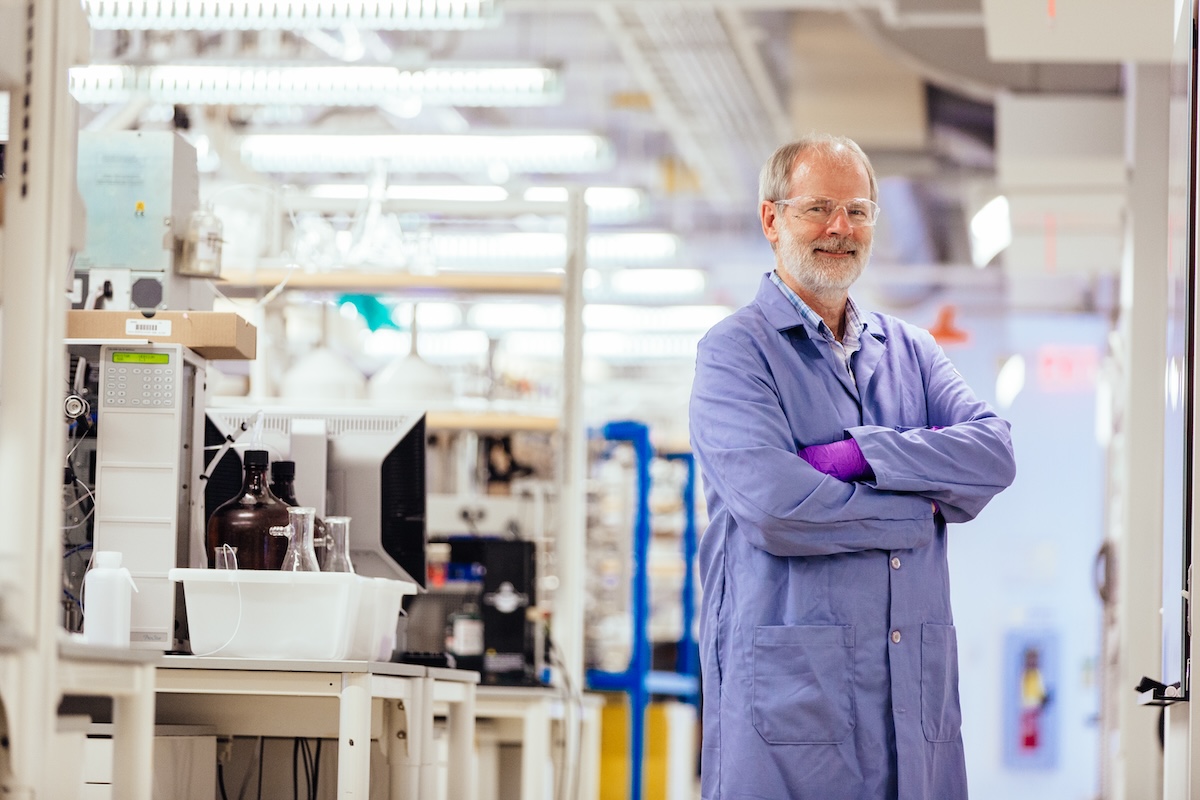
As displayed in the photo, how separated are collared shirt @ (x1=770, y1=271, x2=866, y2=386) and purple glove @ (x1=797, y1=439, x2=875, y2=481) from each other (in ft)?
0.58

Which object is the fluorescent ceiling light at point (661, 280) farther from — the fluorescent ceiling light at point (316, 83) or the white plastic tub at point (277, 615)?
the white plastic tub at point (277, 615)

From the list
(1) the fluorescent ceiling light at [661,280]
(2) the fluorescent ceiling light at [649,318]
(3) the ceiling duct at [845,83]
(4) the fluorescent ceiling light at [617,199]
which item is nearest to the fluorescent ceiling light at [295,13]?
(4) the fluorescent ceiling light at [617,199]

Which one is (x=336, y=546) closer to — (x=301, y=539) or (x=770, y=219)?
(x=301, y=539)

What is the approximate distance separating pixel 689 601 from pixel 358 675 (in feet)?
17.1

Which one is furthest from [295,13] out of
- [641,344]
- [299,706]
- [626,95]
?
[641,344]

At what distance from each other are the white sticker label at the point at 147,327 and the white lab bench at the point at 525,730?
209 centimetres

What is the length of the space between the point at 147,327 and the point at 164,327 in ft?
0.11

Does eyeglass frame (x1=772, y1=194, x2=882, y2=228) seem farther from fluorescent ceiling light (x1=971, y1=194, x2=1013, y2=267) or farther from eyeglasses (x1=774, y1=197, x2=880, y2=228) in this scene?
fluorescent ceiling light (x1=971, y1=194, x2=1013, y2=267)

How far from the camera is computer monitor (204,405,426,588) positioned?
138 inches

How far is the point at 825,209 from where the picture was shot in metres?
2.78

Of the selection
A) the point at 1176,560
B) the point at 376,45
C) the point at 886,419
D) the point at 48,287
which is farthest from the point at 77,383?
the point at 376,45

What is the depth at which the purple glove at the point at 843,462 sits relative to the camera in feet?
8.61

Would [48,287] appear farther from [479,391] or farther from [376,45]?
[376,45]

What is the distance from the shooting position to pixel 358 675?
2.79m
